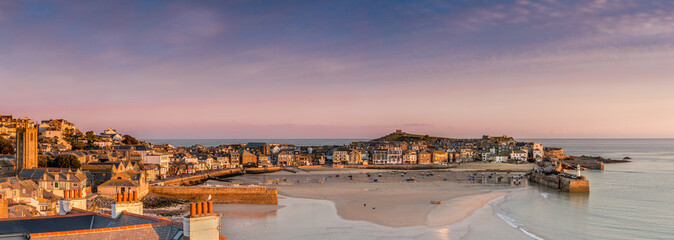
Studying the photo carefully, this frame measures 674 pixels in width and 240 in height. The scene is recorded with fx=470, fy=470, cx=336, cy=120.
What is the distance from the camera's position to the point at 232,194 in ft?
128

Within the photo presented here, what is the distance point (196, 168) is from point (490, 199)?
5122cm

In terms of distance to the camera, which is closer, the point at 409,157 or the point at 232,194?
the point at 232,194

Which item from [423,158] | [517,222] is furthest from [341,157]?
[517,222]

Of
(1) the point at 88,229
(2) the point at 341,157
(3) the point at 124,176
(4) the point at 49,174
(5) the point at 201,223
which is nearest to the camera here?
(5) the point at 201,223

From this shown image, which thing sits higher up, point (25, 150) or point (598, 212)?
point (25, 150)

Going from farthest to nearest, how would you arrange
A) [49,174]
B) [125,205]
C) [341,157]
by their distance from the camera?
[341,157] → [49,174] → [125,205]

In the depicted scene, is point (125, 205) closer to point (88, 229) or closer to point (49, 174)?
point (88, 229)

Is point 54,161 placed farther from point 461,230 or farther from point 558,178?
point 558,178

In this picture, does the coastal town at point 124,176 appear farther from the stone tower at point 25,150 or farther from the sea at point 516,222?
the sea at point 516,222

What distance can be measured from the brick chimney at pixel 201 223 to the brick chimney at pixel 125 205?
2.81 meters

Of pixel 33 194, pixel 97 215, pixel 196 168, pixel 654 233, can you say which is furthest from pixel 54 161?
pixel 654 233

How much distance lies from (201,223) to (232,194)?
31.4 metres

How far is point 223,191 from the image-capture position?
39.2 metres

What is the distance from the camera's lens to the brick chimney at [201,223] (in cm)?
838
